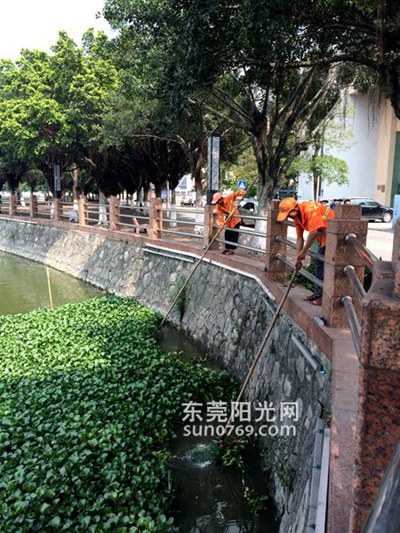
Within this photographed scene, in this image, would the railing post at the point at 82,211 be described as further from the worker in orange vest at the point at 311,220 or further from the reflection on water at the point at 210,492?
the worker in orange vest at the point at 311,220

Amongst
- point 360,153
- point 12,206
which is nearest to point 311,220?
point 12,206

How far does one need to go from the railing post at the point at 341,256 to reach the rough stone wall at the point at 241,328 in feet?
1.36

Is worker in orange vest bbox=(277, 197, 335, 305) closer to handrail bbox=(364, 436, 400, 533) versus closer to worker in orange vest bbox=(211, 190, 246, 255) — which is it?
worker in orange vest bbox=(211, 190, 246, 255)

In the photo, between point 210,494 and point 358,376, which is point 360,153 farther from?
point 358,376

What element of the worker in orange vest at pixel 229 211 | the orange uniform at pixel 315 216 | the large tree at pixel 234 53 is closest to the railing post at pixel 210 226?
the worker in orange vest at pixel 229 211

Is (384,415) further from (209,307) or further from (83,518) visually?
(209,307)

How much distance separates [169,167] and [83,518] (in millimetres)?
19579

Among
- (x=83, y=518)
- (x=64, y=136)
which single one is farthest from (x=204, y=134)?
(x=83, y=518)

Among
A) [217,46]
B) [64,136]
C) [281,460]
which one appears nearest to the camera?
[281,460]

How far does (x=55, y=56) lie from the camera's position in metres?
20.5

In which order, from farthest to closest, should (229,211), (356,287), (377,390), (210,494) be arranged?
(229,211) < (210,494) < (356,287) < (377,390)

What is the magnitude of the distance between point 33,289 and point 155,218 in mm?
4858

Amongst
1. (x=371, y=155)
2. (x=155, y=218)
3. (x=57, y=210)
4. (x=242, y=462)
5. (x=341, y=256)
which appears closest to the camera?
(x=341, y=256)

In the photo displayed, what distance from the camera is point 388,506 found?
96 cm
